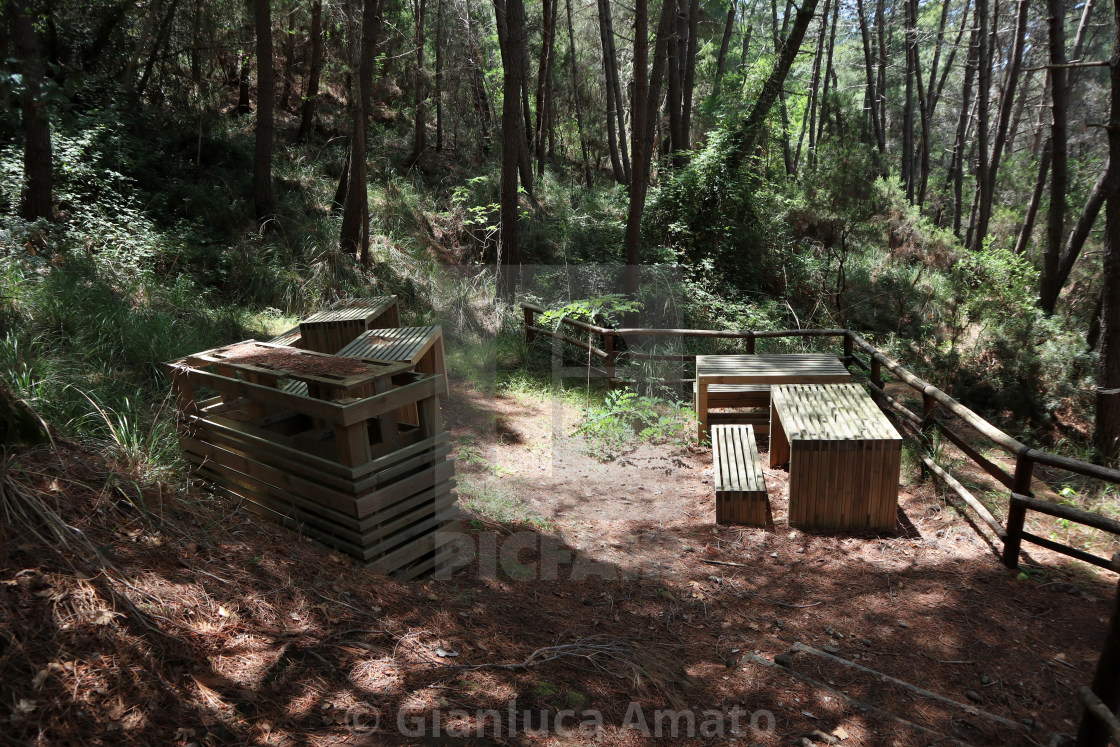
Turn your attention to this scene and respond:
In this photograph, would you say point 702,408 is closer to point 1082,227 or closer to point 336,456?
point 336,456

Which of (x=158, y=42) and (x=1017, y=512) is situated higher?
(x=158, y=42)

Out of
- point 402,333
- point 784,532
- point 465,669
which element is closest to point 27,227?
point 402,333

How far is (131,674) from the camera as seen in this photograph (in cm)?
243

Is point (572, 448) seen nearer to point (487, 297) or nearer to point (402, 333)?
point (402, 333)

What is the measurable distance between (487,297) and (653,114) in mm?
4634

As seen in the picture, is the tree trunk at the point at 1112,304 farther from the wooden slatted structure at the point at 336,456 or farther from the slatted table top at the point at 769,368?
the wooden slatted structure at the point at 336,456

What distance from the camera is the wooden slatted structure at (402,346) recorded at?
5.82m

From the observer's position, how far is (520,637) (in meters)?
3.40

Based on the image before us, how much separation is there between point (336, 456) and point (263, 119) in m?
9.95

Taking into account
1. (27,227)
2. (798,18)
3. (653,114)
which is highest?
(798,18)

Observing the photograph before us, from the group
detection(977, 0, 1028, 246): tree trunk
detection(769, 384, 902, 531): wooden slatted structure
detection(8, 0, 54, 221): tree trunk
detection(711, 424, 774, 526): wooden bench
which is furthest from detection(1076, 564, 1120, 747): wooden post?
detection(977, 0, 1028, 246): tree trunk

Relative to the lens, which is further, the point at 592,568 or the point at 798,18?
the point at 798,18

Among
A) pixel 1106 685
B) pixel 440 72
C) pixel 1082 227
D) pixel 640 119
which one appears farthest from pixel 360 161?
pixel 1082 227

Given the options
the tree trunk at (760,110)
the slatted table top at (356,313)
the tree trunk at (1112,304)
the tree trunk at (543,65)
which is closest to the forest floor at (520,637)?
the slatted table top at (356,313)
